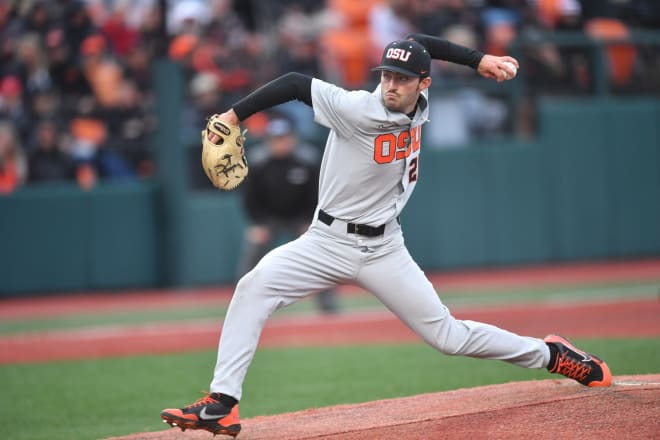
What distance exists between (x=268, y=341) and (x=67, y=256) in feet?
16.5

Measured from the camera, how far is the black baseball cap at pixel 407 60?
5.10m

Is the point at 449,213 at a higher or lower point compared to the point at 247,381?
higher

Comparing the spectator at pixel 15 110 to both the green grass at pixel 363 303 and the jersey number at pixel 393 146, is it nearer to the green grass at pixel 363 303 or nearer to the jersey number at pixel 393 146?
the green grass at pixel 363 303

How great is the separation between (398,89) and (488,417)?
71.5 inches

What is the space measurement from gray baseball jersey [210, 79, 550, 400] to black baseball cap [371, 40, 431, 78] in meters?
0.20

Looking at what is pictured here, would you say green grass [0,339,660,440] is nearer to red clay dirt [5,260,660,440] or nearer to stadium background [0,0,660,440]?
red clay dirt [5,260,660,440]

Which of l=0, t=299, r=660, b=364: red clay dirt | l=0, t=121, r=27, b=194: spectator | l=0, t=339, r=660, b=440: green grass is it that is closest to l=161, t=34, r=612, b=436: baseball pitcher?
l=0, t=339, r=660, b=440: green grass

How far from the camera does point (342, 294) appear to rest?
13.7m

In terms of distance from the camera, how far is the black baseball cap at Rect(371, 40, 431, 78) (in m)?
5.10

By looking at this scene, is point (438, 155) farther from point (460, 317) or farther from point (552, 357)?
point (552, 357)

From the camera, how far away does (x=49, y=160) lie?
44.8ft

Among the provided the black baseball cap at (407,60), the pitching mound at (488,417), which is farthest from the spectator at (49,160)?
the black baseball cap at (407,60)

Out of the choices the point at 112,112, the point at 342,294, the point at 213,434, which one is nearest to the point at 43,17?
the point at 112,112

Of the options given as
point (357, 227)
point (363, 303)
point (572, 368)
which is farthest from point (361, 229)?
point (363, 303)
